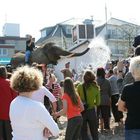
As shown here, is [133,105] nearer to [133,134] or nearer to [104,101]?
[133,134]

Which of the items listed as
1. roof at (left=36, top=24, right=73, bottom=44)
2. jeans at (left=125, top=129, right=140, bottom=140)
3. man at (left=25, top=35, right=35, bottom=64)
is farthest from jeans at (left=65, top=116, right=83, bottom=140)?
roof at (left=36, top=24, right=73, bottom=44)

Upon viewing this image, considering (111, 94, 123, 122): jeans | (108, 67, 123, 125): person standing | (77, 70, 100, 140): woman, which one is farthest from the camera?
(111, 94, 123, 122): jeans

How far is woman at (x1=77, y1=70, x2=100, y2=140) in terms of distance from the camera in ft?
34.7

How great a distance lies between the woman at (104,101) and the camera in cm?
1284

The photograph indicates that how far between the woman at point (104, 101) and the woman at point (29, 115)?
705cm

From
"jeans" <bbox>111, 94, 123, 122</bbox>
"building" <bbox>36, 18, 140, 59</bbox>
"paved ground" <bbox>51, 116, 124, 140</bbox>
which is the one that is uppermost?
"building" <bbox>36, 18, 140, 59</bbox>

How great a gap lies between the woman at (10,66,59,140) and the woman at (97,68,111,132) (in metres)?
7.05

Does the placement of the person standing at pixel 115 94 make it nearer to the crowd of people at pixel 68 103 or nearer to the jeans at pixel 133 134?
the crowd of people at pixel 68 103

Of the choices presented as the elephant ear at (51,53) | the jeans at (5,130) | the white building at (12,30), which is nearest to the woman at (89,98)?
the jeans at (5,130)

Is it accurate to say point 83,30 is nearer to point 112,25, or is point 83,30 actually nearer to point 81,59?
point 112,25

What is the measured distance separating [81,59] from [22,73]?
26.8 meters

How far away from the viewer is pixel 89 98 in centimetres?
1066

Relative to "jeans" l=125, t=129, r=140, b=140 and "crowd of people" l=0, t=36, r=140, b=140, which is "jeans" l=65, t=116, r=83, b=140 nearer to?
"crowd of people" l=0, t=36, r=140, b=140

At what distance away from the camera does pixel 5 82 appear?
9.77 metres
